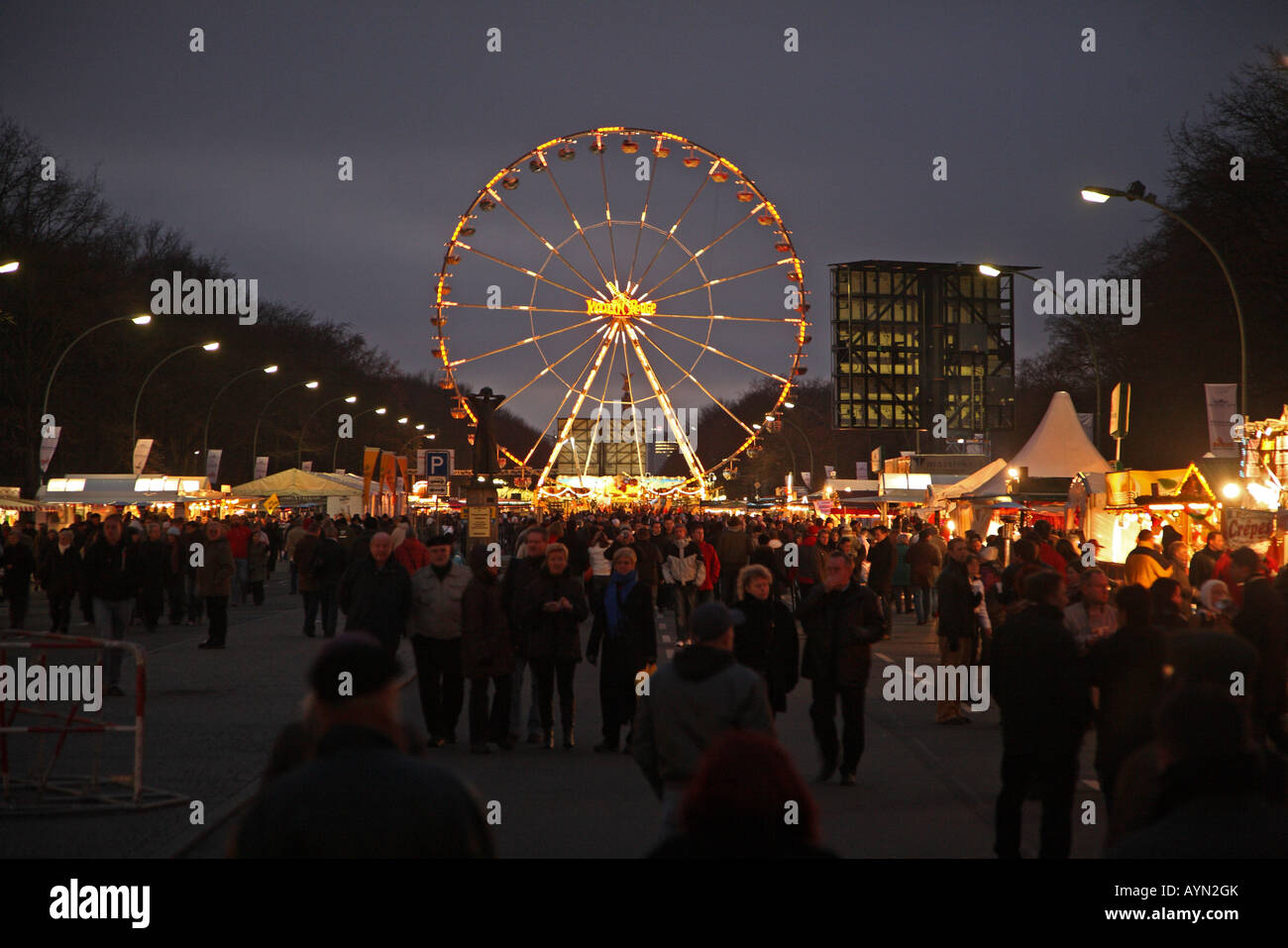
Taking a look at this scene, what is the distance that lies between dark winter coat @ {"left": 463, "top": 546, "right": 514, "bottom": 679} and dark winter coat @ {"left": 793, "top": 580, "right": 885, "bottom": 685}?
8.78ft

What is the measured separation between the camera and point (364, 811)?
357 centimetres

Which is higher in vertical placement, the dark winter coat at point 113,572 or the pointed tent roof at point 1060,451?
the pointed tent roof at point 1060,451

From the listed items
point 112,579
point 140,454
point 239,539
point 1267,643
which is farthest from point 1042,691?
point 140,454

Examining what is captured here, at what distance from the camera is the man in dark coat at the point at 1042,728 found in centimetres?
750

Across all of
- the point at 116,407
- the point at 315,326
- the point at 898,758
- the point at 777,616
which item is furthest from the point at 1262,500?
the point at 315,326

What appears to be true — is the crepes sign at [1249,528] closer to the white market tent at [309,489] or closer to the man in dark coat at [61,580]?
the man in dark coat at [61,580]

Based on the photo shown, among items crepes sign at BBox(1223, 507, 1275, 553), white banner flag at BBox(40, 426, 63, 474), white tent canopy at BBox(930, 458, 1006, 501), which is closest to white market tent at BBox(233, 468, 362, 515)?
white banner flag at BBox(40, 426, 63, 474)

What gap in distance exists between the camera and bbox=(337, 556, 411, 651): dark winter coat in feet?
42.7

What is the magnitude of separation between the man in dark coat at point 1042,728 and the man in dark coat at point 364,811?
447cm

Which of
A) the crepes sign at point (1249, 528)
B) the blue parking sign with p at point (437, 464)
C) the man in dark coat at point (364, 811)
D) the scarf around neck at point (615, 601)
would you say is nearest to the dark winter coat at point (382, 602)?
the scarf around neck at point (615, 601)

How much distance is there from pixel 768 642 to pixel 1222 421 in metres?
15.6

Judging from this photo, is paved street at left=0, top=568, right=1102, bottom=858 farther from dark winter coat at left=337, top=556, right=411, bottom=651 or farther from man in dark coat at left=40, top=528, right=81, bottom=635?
man in dark coat at left=40, top=528, right=81, bottom=635
